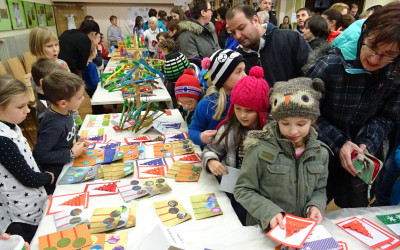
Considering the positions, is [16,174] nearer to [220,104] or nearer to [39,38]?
[220,104]

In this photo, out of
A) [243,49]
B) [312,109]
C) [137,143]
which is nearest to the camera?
[312,109]

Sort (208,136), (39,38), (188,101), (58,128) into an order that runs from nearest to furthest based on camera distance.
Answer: (208,136) → (58,128) → (188,101) → (39,38)

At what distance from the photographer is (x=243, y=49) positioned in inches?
81.0

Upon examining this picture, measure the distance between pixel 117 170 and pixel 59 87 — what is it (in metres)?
0.60

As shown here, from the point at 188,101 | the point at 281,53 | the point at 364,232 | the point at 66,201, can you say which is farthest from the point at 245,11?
the point at 66,201

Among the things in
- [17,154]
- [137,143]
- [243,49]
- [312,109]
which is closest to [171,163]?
[137,143]

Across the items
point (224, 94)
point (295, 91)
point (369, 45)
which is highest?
point (369, 45)

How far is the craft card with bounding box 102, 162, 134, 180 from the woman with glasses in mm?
1025

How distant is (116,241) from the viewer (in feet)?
3.38

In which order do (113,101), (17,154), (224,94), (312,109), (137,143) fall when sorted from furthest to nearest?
(113,101), (137,143), (224,94), (17,154), (312,109)

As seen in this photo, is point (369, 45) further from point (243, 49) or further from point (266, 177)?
point (243, 49)

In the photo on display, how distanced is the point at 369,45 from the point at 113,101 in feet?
7.60

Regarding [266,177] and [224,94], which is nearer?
[266,177]

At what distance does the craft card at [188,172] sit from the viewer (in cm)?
144
